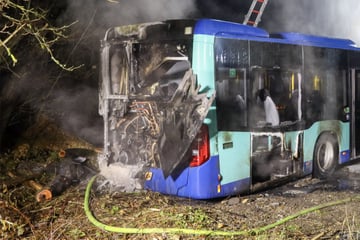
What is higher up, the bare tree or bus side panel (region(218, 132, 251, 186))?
the bare tree

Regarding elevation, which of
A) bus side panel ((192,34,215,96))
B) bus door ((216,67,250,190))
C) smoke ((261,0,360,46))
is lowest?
bus door ((216,67,250,190))

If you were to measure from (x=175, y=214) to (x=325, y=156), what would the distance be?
14.4 feet

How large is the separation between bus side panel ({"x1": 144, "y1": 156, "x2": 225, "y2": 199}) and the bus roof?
168cm

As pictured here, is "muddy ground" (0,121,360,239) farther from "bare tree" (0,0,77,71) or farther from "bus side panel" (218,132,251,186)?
"bare tree" (0,0,77,71)

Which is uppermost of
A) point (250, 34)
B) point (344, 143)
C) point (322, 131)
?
point (250, 34)

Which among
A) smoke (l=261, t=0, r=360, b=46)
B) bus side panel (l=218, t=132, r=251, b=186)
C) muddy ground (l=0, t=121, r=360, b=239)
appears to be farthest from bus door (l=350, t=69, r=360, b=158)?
smoke (l=261, t=0, r=360, b=46)

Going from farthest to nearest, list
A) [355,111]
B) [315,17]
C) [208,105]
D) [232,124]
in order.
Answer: [315,17] < [355,111] < [232,124] < [208,105]

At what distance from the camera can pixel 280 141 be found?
696cm

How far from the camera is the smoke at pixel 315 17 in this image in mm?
13469

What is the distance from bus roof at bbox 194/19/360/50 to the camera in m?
5.80

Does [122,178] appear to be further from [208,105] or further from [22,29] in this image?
[22,29]

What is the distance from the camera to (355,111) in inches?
346

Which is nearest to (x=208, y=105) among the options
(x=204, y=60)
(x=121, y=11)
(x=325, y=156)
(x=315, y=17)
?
(x=204, y=60)

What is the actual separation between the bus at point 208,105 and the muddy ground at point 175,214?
0.37 m
